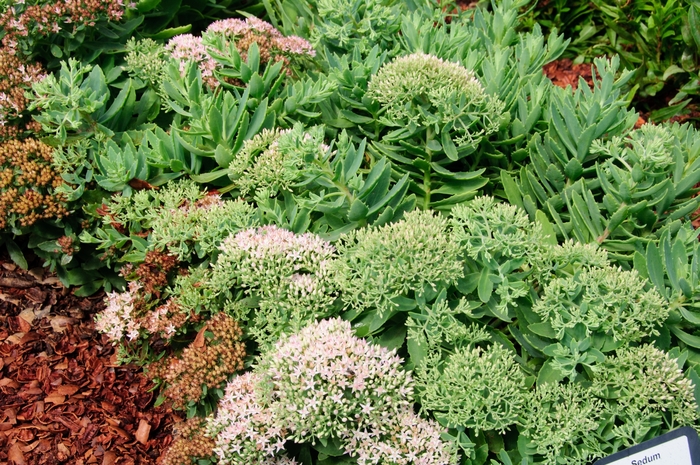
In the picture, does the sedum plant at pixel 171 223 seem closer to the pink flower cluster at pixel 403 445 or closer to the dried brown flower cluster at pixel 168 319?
the dried brown flower cluster at pixel 168 319

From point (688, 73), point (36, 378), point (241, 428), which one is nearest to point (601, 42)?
point (688, 73)

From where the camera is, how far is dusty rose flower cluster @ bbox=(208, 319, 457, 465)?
5.99ft

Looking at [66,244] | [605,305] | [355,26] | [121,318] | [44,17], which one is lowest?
[121,318]

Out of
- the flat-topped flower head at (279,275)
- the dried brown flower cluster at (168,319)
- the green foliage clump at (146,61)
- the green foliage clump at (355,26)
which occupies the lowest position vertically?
the dried brown flower cluster at (168,319)

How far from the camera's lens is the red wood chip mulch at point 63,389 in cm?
247

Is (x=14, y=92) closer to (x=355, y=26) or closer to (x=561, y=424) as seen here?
(x=355, y=26)

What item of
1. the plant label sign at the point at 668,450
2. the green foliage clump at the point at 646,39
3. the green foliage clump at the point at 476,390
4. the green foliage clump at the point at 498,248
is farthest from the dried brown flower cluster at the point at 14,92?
the green foliage clump at the point at 646,39

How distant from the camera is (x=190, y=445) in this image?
6.82ft

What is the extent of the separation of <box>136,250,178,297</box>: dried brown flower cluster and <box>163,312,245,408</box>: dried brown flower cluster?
336 millimetres

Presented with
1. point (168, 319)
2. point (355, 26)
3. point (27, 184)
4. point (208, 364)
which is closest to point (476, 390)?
point (208, 364)

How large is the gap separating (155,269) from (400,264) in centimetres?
A: 97

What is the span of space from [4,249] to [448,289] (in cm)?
207

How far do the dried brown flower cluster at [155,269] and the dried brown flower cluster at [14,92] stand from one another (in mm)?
839

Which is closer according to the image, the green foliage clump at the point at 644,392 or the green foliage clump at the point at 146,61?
the green foliage clump at the point at 644,392
